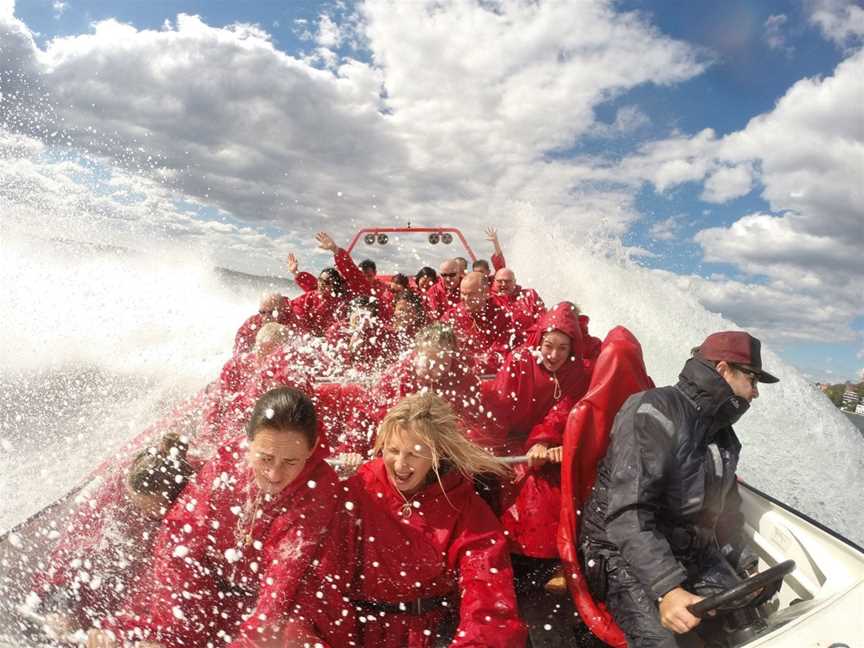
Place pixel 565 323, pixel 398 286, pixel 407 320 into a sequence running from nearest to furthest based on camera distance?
pixel 565 323, pixel 407 320, pixel 398 286

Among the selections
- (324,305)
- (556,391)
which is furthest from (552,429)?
(324,305)

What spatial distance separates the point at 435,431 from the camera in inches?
→ 83.7

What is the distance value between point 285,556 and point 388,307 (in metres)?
5.08

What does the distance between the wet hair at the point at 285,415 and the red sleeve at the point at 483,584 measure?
667 mm

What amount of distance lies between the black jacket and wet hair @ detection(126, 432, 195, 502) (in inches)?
68.3

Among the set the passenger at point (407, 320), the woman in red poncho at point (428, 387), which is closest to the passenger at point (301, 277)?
the passenger at point (407, 320)

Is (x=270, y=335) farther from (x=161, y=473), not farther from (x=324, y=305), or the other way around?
(x=324, y=305)

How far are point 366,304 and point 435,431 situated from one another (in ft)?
16.0

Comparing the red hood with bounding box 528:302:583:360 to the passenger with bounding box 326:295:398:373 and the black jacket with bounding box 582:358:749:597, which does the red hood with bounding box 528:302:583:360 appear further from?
the passenger with bounding box 326:295:398:373

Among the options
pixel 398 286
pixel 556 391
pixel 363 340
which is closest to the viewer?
pixel 556 391

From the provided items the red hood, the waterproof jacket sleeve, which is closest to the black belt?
the waterproof jacket sleeve

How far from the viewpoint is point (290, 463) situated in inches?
74.8

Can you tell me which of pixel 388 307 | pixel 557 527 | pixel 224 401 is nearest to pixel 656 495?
pixel 557 527

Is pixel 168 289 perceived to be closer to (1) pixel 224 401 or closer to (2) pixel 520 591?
(1) pixel 224 401
